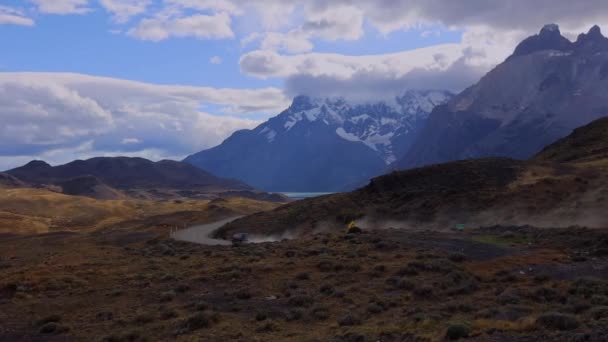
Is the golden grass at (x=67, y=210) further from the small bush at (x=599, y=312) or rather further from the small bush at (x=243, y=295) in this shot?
the small bush at (x=599, y=312)

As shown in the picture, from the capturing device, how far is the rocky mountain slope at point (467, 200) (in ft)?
189

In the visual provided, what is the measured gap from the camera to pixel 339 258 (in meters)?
34.2

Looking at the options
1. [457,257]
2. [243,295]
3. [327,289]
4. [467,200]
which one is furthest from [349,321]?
[467,200]

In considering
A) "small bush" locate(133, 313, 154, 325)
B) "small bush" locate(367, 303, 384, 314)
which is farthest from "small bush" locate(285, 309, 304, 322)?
"small bush" locate(133, 313, 154, 325)

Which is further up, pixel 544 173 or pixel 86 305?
pixel 544 173

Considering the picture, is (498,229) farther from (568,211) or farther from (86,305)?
(86,305)

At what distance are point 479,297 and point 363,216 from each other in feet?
154

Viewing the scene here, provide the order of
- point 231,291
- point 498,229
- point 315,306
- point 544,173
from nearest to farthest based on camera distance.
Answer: point 315,306 < point 231,291 < point 498,229 < point 544,173

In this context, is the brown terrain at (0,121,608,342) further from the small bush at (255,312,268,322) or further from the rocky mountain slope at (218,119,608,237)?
the rocky mountain slope at (218,119,608,237)

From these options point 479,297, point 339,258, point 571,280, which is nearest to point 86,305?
point 339,258

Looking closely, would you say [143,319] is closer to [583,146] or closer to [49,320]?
[49,320]

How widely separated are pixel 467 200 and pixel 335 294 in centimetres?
4392

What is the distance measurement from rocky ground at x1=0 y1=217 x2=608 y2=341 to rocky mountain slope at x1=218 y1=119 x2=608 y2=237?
56.9 ft

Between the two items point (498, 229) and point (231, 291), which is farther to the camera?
point (498, 229)
